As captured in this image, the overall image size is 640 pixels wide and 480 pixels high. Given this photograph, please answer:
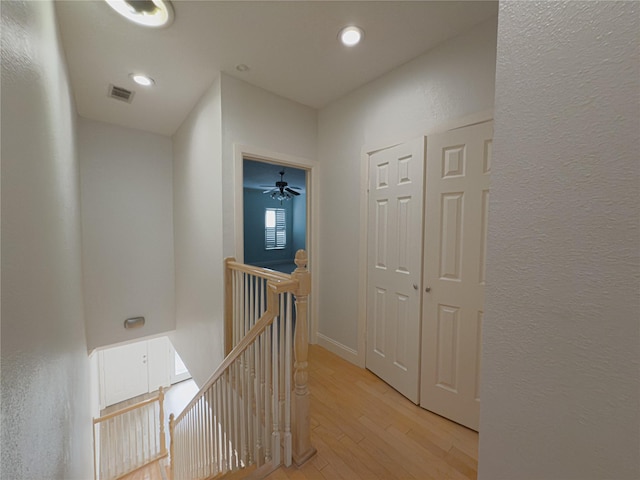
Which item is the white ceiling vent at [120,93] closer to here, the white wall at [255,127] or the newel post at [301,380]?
the white wall at [255,127]

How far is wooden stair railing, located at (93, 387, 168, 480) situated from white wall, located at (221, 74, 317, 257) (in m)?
3.93

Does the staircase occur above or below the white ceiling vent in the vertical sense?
below

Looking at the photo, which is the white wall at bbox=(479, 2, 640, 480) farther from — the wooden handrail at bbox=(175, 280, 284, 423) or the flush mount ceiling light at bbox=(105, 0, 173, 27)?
the flush mount ceiling light at bbox=(105, 0, 173, 27)

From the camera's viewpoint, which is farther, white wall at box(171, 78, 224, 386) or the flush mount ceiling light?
white wall at box(171, 78, 224, 386)

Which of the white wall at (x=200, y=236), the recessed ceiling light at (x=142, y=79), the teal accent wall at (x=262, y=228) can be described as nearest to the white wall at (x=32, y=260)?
the recessed ceiling light at (x=142, y=79)

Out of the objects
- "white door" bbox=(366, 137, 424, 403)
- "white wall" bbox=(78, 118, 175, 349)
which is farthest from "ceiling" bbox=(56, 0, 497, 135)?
"white wall" bbox=(78, 118, 175, 349)

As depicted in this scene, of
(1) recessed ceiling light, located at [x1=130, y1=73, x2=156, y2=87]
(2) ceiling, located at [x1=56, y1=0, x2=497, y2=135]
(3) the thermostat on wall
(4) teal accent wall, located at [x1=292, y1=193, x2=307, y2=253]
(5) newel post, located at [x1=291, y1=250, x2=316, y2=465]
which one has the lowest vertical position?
(3) the thermostat on wall

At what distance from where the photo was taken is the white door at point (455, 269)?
61.3 inches

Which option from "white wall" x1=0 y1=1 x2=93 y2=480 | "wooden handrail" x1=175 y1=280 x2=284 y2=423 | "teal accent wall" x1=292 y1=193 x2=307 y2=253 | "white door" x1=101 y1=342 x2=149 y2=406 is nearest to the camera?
"white wall" x1=0 y1=1 x2=93 y2=480

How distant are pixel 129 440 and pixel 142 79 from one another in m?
5.44

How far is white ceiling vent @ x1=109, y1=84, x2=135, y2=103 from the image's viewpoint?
2370 mm

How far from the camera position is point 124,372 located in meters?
5.08

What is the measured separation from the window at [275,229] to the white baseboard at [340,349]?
4713mm

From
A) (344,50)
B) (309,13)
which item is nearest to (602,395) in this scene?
(309,13)
